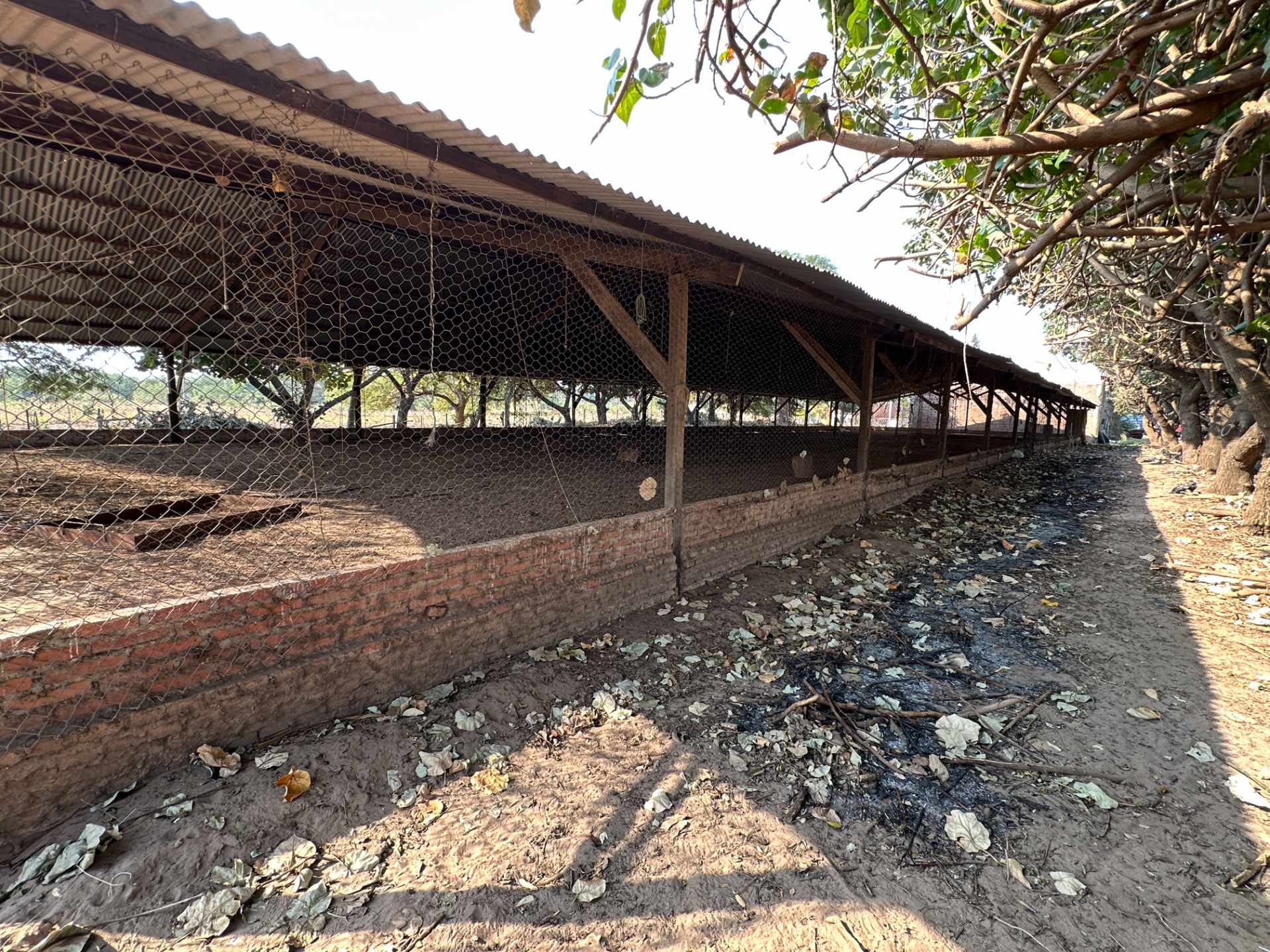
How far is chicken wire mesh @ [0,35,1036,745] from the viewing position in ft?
6.78

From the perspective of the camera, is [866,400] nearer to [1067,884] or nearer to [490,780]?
[1067,884]

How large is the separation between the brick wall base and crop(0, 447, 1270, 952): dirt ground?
13cm

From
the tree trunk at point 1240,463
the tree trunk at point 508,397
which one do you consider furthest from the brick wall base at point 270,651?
the tree trunk at point 1240,463

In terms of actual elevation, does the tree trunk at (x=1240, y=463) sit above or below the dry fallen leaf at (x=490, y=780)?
above

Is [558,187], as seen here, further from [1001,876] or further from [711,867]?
[1001,876]

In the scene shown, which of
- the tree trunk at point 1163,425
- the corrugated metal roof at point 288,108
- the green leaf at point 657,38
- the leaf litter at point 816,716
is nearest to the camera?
the corrugated metal roof at point 288,108

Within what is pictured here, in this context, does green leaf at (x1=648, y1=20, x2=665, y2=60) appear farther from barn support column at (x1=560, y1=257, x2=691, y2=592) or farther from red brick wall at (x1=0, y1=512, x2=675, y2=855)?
red brick wall at (x1=0, y1=512, x2=675, y2=855)

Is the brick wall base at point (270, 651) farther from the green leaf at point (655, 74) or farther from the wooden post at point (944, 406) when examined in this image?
the wooden post at point (944, 406)

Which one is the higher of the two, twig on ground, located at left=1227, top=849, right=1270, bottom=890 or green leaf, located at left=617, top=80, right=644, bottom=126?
green leaf, located at left=617, top=80, right=644, bottom=126

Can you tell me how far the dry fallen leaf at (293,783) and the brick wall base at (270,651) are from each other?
0.96ft

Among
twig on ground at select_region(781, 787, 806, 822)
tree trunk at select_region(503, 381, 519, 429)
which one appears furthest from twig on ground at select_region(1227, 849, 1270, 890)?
tree trunk at select_region(503, 381, 519, 429)

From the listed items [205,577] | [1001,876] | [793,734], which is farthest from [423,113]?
[1001,876]

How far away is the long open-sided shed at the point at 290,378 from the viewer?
184 cm

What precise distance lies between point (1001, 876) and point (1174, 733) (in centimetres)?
165
